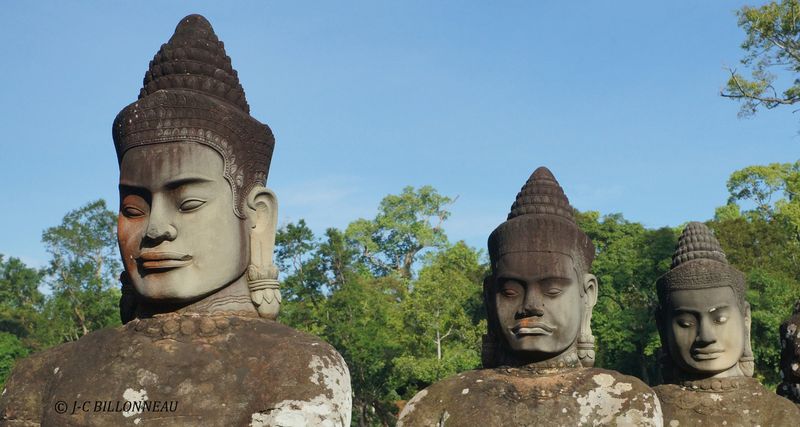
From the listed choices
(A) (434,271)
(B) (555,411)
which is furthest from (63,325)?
(B) (555,411)

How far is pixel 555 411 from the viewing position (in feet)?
26.5

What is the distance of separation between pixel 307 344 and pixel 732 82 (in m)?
24.8

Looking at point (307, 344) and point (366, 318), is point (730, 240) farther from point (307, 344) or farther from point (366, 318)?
point (307, 344)

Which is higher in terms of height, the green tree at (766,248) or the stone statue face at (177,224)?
the green tree at (766,248)

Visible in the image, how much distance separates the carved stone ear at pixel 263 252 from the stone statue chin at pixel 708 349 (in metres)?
5.37

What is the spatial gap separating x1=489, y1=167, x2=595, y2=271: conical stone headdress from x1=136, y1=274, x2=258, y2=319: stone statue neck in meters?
2.76

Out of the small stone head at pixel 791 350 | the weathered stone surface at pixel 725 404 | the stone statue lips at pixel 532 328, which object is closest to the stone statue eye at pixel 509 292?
the stone statue lips at pixel 532 328

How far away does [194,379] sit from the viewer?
21.1ft

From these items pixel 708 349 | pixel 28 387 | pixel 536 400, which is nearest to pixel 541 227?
pixel 536 400

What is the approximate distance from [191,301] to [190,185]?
2.60 ft

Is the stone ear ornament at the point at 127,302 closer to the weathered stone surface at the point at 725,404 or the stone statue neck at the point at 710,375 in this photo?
the weathered stone surface at the point at 725,404

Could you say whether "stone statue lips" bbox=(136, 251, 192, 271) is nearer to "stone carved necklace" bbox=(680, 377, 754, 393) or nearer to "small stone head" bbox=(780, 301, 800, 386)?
"stone carved necklace" bbox=(680, 377, 754, 393)

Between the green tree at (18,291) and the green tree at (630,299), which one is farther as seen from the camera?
the green tree at (18,291)

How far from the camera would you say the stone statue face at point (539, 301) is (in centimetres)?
855
